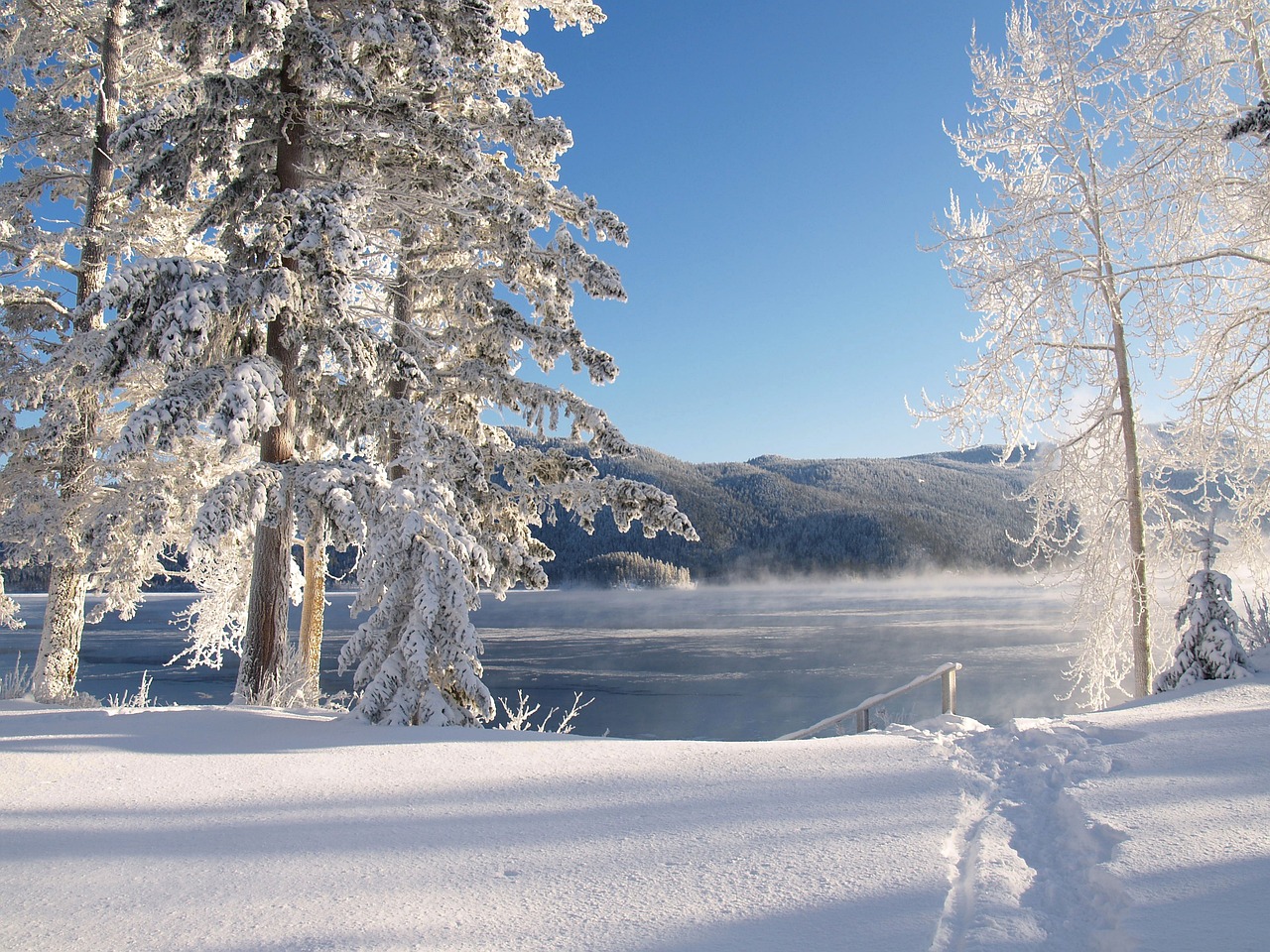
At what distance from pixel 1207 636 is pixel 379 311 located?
1051 cm

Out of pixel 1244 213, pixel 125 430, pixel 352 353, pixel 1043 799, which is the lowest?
pixel 1043 799

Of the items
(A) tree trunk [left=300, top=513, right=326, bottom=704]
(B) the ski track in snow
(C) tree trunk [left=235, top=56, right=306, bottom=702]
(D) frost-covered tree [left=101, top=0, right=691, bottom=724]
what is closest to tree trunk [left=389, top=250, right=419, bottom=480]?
(D) frost-covered tree [left=101, top=0, right=691, bottom=724]

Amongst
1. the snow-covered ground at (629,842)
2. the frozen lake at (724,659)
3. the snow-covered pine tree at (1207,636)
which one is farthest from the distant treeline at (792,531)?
the snow-covered ground at (629,842)

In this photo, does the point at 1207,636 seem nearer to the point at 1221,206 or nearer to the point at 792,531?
the point at 1221,206

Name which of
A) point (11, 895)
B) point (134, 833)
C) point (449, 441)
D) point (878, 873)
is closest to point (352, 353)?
point (449, 441)

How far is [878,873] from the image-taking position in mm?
3514

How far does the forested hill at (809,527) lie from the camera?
13762cm

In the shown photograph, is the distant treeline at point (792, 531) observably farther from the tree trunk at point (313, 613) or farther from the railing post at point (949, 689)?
the railing post at point (949, 689)

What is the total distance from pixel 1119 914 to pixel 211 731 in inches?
245

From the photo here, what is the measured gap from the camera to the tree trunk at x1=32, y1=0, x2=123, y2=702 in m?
11.5

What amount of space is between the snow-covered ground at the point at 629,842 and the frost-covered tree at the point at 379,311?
6.59 ft

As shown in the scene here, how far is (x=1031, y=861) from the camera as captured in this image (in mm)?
3881

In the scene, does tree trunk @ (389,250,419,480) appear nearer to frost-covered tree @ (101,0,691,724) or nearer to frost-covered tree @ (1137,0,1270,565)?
frost-covered tree @ (101,0,691,724)

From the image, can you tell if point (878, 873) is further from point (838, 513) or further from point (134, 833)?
point (838, 513)
